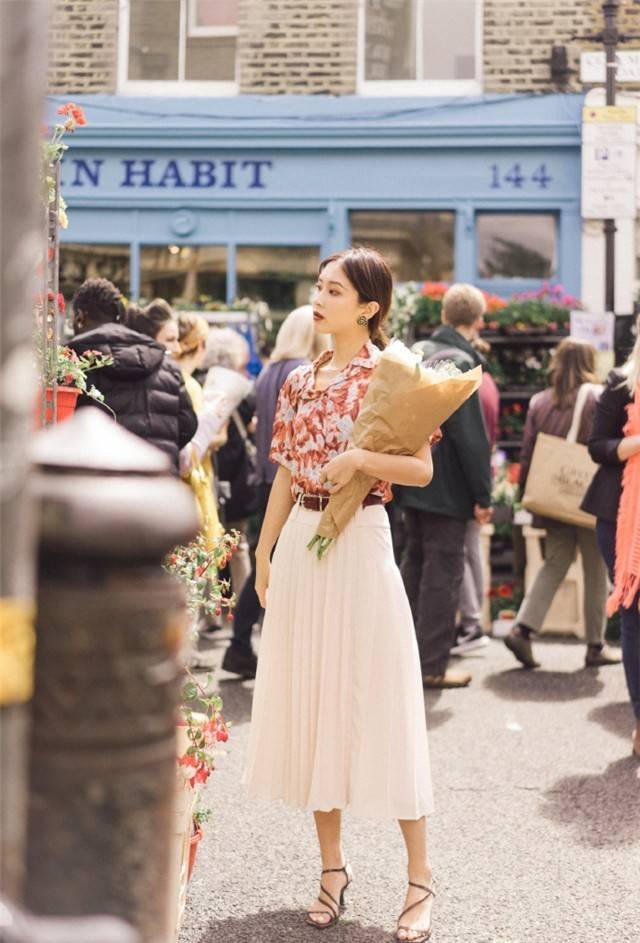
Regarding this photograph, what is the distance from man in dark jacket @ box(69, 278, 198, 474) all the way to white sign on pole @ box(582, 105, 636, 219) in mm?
8532

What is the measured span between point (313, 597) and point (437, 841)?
1.29m

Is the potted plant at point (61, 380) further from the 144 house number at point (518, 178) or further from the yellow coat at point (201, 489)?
the 144 house number at point (518, 178)

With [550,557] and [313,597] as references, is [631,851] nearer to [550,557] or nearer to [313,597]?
[313,597]

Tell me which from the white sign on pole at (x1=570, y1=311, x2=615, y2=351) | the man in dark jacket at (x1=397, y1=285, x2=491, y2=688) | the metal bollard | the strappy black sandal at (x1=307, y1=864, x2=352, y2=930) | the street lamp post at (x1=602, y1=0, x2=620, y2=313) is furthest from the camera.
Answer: the street lamp post at (x1=602, y1=0, x2=620, y2=313)

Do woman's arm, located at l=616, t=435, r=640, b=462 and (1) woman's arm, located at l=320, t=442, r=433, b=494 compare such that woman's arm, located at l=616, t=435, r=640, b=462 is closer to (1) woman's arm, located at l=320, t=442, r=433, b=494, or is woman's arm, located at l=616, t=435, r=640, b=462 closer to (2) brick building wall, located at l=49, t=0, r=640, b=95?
(1) woman's arm, located at l=320, t=442, r=433, b=494

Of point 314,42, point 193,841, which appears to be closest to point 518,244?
point 314,42

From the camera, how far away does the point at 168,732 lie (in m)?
1.39

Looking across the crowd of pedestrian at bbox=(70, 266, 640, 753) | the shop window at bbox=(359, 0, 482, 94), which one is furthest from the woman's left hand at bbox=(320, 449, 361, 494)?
the shop window at bbox=(359, 0, 482, 94)

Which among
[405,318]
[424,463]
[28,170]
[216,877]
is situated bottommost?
[216,877]

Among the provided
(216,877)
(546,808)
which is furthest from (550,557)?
(216,877)

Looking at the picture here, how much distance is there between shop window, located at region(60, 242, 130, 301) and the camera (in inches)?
563

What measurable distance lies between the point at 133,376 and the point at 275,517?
1881 mm

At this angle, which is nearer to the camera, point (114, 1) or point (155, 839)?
point (155, 839)

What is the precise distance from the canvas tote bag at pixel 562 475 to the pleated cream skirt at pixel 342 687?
13.5 ft
